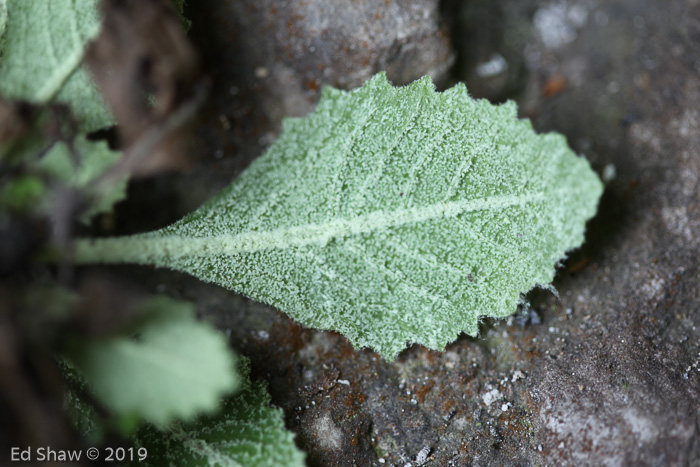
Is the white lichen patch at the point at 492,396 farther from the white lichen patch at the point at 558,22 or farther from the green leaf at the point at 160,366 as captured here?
the white lichen patch at the point at 558,22

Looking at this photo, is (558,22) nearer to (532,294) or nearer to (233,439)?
(532,294)

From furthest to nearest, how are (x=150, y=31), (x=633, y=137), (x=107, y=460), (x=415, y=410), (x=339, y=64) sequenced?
(x=633, y=137), (x=339, y=64), (x=415, y=410), (x=107, y=460), (x=150, y=31)

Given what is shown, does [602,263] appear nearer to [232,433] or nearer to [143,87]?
[232,433]

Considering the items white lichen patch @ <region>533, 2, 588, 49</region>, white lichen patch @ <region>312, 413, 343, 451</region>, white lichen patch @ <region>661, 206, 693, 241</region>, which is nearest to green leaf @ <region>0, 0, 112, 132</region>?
white lichen patch @ <region>312, 413, 343, 451</region>

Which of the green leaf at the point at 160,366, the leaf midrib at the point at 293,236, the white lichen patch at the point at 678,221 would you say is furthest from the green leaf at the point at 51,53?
the white lichen patch at the point at 678,221

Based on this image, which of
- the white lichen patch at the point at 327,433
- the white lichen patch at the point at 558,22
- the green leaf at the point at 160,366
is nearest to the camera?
the green leaf at the point at 160,366

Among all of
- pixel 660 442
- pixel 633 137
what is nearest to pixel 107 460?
pixel 660 442

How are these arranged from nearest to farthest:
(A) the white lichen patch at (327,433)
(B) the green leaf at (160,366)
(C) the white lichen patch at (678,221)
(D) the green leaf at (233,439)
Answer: (B) the green leaf at (160,366)
(D) the green leaf at (233,439)
(A) the white lichen patch at (327,433)
(C) the white lichen patch at (678,221)

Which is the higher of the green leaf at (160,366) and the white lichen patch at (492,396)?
the green leaf at (160,366)
